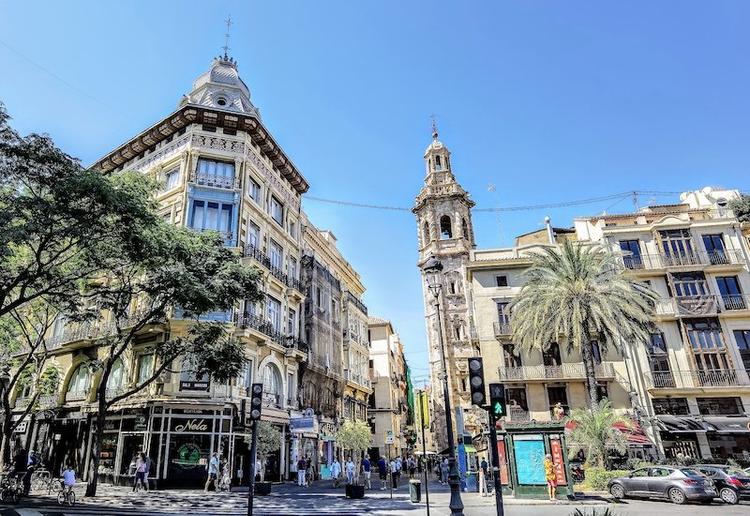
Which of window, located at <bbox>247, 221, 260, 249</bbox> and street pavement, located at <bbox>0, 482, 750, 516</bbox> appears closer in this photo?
street pavement, located at <bbox>0, 482, 750, 516</bbox>

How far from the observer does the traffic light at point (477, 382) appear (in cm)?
1025

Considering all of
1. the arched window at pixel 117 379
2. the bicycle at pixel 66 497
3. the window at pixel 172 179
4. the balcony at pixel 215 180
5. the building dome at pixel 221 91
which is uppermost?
the building dome at pixel 221 91

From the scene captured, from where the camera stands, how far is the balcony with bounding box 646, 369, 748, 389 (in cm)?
3095

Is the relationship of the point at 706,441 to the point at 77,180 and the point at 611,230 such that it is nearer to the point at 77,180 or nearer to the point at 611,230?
the point at 611,230

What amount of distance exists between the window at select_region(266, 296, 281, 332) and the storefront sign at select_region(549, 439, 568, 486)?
17.3 metres

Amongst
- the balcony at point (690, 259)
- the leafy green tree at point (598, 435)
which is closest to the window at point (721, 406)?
the balcony at point (690, 259)

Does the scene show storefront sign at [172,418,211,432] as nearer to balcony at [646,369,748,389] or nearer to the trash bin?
the trash bin

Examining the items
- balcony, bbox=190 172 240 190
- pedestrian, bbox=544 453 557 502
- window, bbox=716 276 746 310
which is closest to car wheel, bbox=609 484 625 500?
pedestrian, bbox=544 453 557 502

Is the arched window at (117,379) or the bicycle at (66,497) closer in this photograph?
the bicycle at (66,497)

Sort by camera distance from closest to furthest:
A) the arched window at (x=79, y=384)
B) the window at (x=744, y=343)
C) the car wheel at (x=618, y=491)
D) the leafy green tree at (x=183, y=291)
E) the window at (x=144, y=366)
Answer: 1. the leafy green tree at (x=183, y=291)
2. the car wheel at (x=618, y=491)
3. the window at (x=144, y=366)
4. the arched window at (x=79, y=384)
5. the window at (x=744, y=343)

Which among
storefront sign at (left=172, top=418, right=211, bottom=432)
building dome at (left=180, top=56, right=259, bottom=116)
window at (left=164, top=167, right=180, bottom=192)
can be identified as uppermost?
building dome at (left=180, top=56, right=259, bottom=116)

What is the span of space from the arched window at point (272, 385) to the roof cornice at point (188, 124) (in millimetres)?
14637

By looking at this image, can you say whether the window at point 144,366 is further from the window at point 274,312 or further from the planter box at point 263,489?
the planter box at point 263,489

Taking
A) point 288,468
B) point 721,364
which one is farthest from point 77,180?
point 721,364
